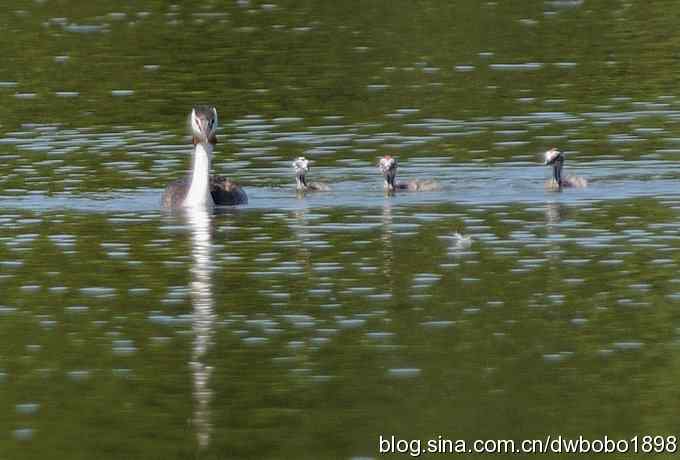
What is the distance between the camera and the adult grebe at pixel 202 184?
28.8 m

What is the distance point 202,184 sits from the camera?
28922mm

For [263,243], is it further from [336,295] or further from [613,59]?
[613,59]

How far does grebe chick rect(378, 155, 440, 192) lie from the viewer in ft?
95.5


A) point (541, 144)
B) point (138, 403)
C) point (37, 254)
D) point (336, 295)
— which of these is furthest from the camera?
point (541, 144)

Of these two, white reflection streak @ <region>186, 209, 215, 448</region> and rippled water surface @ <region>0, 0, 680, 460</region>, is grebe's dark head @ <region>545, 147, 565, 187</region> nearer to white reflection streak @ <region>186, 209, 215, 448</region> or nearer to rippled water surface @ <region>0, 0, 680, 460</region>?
rippled water surface @ <region>0, 0, 680, 460</region>

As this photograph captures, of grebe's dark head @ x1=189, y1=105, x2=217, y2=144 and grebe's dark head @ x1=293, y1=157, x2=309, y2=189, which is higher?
grebe's dark head @ x1=189, y1=105, x2=217, y2=144

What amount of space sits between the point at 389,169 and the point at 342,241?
13.4 feet

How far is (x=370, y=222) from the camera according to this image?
26984 millimetres

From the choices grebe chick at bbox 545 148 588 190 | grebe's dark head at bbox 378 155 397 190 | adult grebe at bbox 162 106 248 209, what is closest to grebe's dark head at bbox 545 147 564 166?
grebe chick at bbox 545 148 588 190

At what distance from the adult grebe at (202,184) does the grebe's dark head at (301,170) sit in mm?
888

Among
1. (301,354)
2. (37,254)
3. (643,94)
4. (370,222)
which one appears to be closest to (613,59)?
(643,94)

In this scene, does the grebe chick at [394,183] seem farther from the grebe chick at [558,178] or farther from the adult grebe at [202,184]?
the adult grebe at [202,184]

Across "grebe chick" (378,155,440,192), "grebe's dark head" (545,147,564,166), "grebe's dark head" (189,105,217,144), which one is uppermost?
"grebe's dark head" (189,105,217,144)

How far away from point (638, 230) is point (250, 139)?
11.0m
